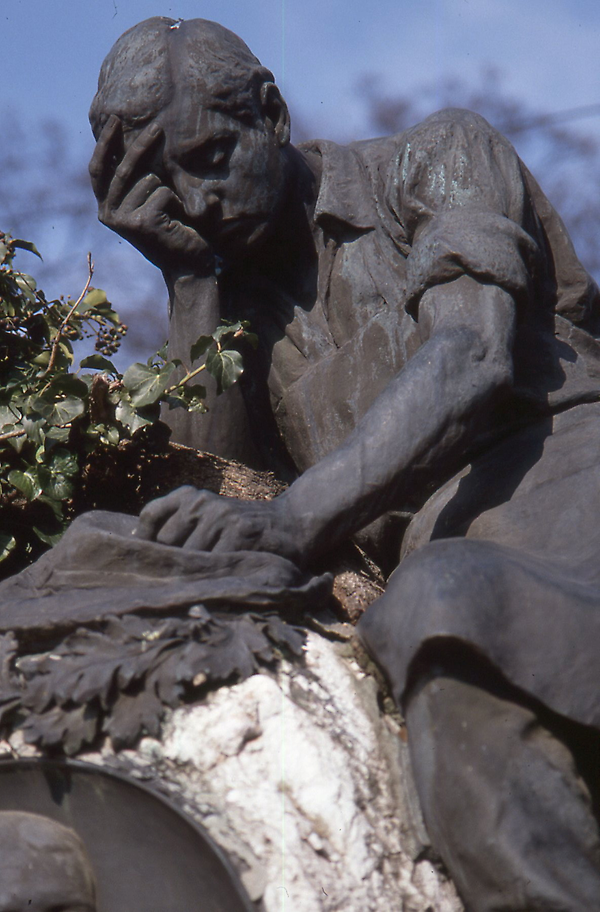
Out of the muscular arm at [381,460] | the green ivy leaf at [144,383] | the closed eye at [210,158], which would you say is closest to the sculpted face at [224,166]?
the closed eye at [210,158]

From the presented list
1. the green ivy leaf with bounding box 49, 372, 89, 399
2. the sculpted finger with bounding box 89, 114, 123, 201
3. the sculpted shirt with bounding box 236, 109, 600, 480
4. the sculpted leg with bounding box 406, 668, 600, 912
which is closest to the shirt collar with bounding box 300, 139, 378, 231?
the sculpted shirt with bounding box 236, 109, 600, 480

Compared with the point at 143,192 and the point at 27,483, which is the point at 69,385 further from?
the point at 143,192

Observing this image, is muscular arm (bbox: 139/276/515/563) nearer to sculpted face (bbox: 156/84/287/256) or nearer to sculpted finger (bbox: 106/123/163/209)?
sculpted face (bbox: 156/84/287/256)

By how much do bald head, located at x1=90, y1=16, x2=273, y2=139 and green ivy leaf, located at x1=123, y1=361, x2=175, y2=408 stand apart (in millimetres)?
555

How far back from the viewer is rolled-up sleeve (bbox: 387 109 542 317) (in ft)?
7.03

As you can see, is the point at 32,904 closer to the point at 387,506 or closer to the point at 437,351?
the point at 387,506

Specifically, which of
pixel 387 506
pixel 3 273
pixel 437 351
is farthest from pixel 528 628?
pixel 3 273

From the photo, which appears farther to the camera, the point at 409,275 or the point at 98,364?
the point at 98,364

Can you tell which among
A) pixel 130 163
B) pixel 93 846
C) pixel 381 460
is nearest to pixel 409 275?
pixel 381 460

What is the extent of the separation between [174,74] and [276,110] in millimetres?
257

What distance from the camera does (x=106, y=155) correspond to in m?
2.54

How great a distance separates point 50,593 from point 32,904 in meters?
0.50

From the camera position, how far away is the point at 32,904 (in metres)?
1.53

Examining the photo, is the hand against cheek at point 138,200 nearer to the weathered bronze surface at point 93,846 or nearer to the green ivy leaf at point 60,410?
the green ivy leaf at point 60,410
